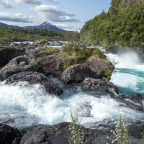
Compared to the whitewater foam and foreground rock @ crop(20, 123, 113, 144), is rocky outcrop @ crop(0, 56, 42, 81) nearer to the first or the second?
the whitewater foam

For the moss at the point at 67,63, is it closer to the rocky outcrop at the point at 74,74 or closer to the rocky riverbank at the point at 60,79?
the rocky riverbank at the point at 60,79

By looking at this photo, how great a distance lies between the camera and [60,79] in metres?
17.0

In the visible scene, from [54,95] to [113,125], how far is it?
541 centimetres

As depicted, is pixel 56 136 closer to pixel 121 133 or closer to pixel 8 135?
pixel 8 135

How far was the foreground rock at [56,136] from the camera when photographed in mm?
6078


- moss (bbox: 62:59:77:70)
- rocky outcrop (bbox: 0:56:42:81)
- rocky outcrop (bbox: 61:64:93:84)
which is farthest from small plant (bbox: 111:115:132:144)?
moss (bbox: 62:59:77:70)

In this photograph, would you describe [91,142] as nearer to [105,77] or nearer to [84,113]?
[84,113]

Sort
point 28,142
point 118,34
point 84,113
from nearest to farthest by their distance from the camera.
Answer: point 28,142 < point 84,113 < point 118,34

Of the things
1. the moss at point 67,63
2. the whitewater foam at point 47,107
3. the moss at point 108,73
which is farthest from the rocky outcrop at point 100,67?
the whitewater foam at point 47,107

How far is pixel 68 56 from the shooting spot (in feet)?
67.3

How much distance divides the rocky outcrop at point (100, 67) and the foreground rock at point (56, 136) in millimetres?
11180

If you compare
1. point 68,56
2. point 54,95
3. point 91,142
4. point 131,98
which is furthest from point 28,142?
point 68,56

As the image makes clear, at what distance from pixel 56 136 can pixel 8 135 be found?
2.16 m

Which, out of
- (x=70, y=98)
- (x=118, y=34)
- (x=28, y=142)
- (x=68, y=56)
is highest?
(x=118, y=34)
